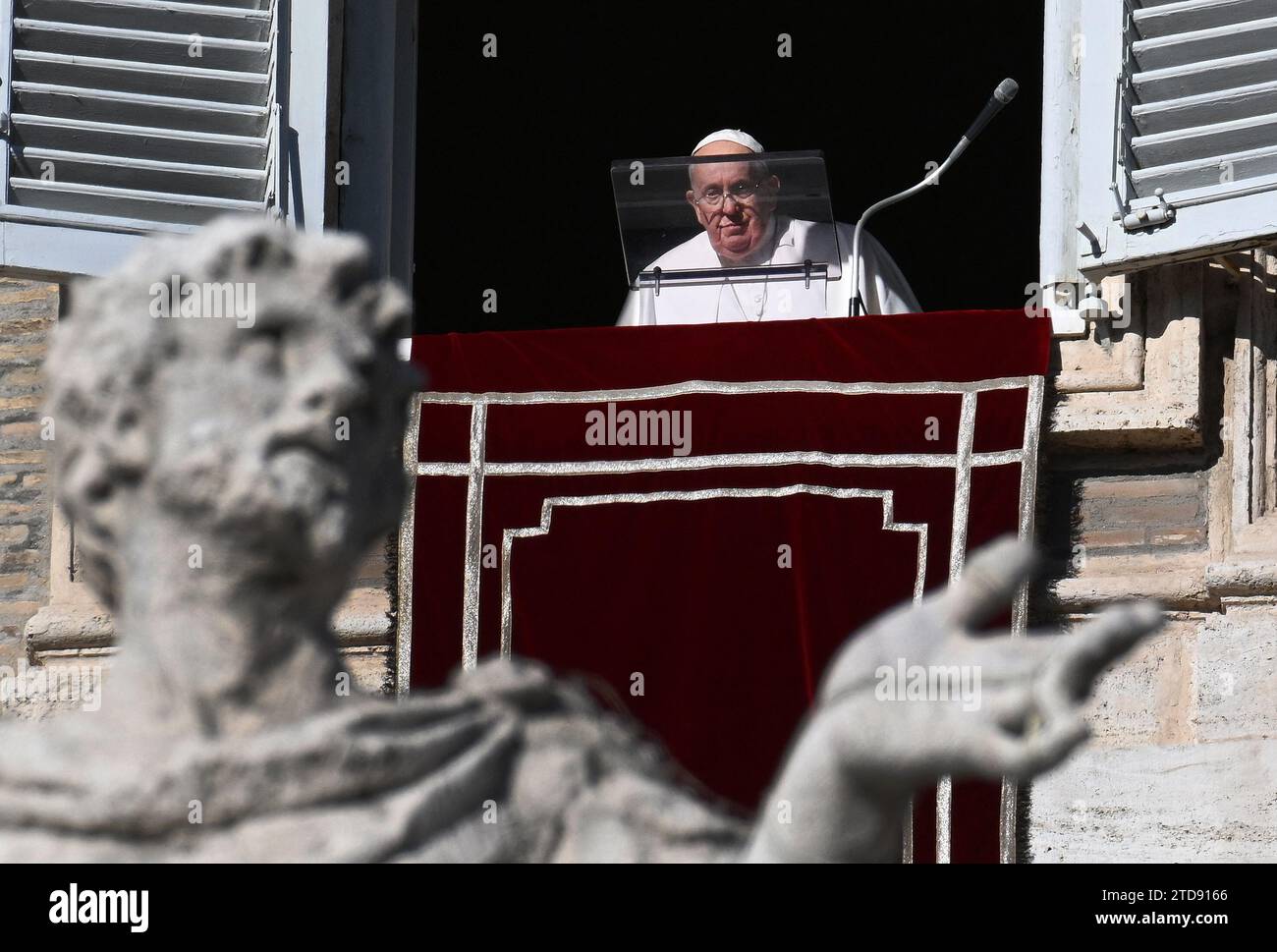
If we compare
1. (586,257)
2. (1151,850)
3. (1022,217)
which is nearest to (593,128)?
(586,257)

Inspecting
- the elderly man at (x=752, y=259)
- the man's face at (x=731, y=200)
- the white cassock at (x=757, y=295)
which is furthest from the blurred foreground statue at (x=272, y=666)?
the man's face at (x=731, y=200)

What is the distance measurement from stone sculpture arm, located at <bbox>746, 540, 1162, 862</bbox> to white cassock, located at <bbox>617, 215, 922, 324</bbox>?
5204 mm

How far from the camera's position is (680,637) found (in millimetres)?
7469

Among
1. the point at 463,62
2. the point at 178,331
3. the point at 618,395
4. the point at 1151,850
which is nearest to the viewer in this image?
the point at 178,331

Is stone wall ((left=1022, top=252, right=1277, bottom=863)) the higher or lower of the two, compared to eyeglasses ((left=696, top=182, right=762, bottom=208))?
lower

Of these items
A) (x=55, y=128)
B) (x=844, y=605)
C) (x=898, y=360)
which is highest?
(x=55, y=128)

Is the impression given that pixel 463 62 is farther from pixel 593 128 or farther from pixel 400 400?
pixel 400 400

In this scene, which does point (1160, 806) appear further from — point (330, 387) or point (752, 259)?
point (330, 387)

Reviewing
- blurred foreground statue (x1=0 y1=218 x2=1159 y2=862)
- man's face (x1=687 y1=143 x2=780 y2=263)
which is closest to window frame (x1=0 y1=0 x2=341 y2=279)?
man's face (x1=687 y1=143 x2=780 y2=263)

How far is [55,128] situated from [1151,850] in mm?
2861

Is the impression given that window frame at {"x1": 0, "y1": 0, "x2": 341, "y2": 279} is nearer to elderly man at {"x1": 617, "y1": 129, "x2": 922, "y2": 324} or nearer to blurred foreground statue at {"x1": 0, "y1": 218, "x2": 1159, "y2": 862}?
elderly man at {"x1": 617, "y1": 129, "x2": 922, "y2": 324}

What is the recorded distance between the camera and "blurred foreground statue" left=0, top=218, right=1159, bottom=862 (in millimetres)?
2947

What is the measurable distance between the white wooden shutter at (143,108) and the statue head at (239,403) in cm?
437

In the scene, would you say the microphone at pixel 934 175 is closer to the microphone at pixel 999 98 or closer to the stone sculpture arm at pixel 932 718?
the microphone at pixel 999 98
